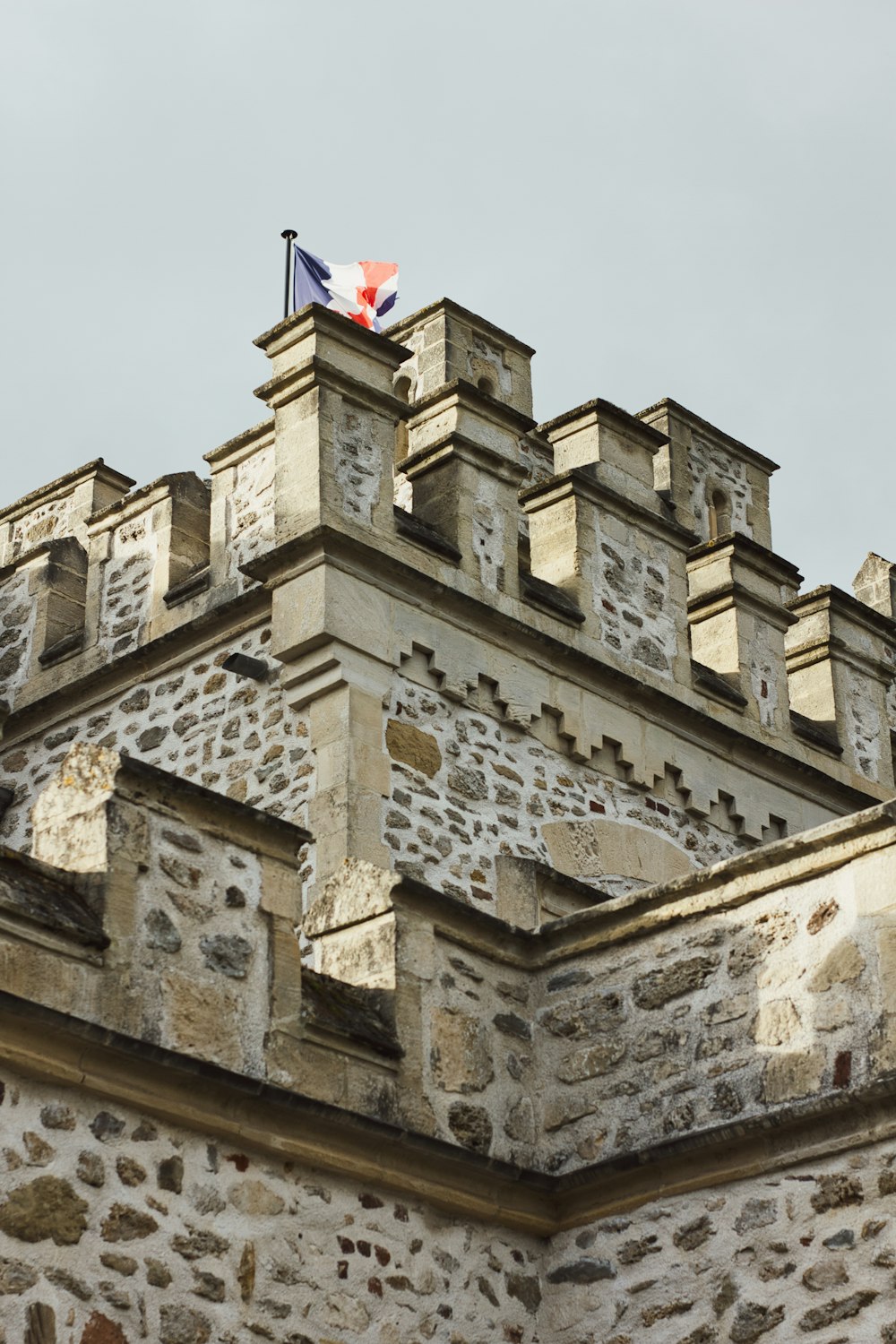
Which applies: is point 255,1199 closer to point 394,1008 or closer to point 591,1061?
point 394,1008

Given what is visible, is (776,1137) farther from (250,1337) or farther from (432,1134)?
(250,1337)

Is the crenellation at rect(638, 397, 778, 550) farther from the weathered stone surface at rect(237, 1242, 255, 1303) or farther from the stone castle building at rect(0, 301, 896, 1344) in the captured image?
the weathered stone surface at rect(237, 1242, 255, 1303)

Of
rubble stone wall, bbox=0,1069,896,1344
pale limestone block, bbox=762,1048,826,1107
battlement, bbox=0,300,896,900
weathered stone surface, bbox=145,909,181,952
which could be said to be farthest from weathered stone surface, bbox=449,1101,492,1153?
battlement, bbox=0,300,896,900

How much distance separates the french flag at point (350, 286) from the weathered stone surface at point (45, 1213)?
9096 millimetres

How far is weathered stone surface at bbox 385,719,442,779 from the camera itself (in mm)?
11000

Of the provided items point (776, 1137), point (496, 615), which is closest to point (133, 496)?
point (496, 615)

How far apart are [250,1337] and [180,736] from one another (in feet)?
17.3

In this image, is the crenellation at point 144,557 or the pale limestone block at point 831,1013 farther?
the crenellation at point 144,557

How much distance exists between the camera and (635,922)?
7949mm

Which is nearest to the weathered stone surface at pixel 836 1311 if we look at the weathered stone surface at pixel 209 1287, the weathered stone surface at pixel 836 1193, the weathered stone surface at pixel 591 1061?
the weathered stone surface at pixel 836 1193

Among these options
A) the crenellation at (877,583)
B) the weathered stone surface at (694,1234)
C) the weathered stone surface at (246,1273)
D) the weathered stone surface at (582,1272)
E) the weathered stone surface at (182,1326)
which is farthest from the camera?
the crenellation at (877,583)

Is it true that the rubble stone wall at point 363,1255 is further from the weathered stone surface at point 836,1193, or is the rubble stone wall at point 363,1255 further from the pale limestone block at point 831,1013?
the pale limestone block at point 831,1013

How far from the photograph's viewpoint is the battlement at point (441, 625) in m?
11.2

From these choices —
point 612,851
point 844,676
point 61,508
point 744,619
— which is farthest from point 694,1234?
point 61,508
